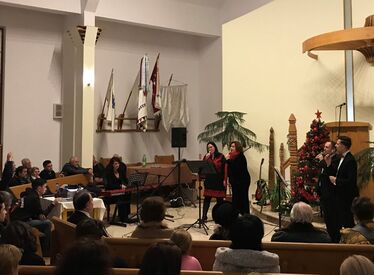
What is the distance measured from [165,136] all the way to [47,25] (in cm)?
446

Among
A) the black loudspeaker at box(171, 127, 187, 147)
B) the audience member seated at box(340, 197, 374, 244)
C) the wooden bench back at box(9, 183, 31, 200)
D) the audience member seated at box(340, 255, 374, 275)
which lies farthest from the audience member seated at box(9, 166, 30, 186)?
the audience member seated at box(340, 255, 374, 275)

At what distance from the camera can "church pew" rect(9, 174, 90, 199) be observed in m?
7.62

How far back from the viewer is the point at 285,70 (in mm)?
10992

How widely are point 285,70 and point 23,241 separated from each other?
863cm

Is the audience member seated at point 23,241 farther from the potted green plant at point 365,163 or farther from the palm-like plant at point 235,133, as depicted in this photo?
the palm-like plant at point 235,133

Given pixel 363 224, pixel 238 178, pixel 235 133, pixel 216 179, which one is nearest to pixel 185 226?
pixel 216 179

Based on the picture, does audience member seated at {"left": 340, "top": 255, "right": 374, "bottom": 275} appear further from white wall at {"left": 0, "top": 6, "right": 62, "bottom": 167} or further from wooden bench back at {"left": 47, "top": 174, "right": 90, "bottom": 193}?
white wall at {"left": 0, "top": 6, "right": 62, "bottom": 167}

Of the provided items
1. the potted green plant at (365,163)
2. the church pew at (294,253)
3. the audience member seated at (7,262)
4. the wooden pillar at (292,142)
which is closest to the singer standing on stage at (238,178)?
the potted green plant at (365,163)

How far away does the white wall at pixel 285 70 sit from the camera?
32.5 feet

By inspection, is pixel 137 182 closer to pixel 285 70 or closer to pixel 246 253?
pixel 285 70

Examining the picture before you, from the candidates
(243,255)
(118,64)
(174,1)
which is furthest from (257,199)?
(243,255)

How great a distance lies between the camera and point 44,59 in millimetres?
11469

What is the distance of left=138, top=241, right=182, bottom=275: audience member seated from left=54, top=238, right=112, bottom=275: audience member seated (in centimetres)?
45

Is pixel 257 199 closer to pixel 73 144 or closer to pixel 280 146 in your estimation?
pixel 280 146
